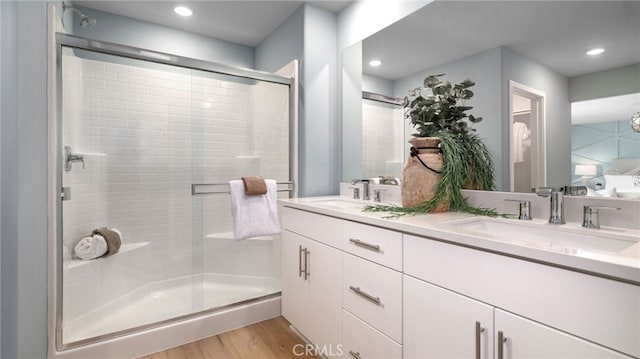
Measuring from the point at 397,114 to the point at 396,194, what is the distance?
515 mm

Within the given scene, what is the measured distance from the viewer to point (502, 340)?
81 centimetres

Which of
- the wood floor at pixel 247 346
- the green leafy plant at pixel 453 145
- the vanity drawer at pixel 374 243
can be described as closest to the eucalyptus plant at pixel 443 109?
the green leafy plant at pixel 453 145

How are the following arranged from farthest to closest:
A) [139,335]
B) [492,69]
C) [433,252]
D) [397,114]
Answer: [397,114], [139,335], [492,69], [433,252]

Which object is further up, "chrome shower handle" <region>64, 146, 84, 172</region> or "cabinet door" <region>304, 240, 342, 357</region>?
"chrome shower handle" <region>64, 146, 84, 172</region>

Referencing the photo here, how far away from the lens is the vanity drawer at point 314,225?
4.80 ft

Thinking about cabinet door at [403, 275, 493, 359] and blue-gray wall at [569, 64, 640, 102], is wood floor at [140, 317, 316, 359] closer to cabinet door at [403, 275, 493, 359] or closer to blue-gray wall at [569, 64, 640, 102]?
cabinet door at [403, 275, 493, 359]

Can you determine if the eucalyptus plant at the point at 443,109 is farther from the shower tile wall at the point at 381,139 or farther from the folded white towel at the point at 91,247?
the folded white towel at the point at 91,247

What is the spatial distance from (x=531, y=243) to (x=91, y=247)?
2.34 metres

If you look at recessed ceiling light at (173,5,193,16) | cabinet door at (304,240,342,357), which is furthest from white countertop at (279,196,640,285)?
recessed ceiling light at (173,5,193,16)

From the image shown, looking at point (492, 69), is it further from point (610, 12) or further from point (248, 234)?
point (248, 234)

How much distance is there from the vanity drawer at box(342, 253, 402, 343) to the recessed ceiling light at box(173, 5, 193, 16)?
228 cm

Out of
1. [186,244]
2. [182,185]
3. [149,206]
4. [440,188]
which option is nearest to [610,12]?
[440,188]

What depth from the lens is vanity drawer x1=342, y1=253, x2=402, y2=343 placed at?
113 centimetres

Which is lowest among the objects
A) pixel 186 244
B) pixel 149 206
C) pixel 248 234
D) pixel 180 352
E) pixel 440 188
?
pixel 180 352
